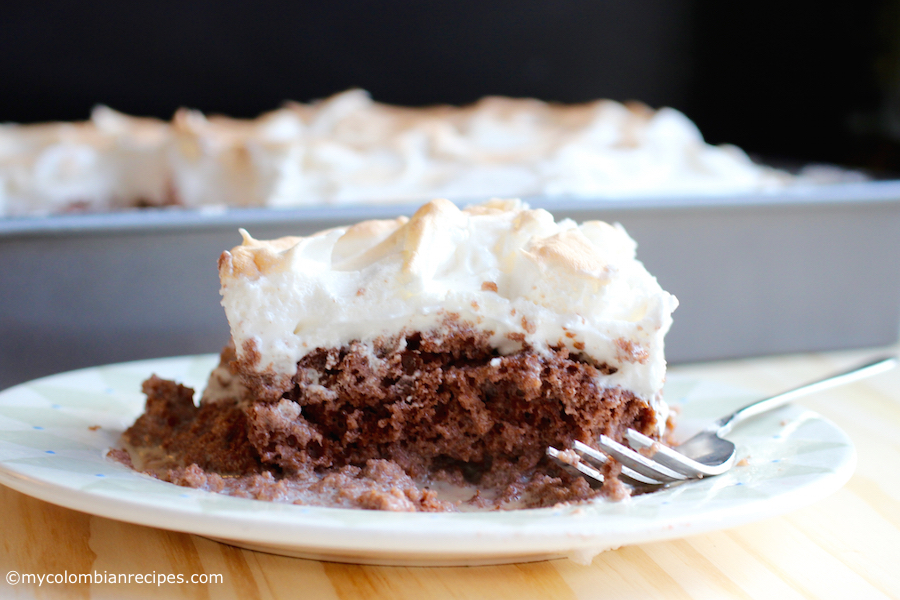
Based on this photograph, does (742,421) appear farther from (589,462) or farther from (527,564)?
(527,564)

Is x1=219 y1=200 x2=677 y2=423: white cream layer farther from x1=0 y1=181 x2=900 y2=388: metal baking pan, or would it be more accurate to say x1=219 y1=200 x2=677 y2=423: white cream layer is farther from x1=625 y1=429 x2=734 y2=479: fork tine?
x1=0 y1=181 x2=900 y2=388: metal baking pan

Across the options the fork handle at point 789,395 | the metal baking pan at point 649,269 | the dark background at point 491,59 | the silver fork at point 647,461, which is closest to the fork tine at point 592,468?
the silver fork at point 647,461

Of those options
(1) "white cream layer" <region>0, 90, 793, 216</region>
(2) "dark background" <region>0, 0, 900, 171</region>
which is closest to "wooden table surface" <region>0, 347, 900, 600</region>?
(1) "white cream layer" <region>0, 90, 793, 216</region>

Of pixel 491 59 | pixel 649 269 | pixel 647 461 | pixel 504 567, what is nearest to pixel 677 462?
pixel 647 461

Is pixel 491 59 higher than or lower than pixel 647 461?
higher

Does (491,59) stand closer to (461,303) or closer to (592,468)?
(461,303)

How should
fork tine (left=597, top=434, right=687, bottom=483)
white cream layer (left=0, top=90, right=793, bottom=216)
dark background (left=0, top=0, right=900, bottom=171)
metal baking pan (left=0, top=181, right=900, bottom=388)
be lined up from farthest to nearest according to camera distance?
dark background (left=0, top=0, right=900, bottom=171)
white cream layer (left=0, top=90, right=793, bottom=216)
metal baking pan (left=0, top=181, right=900, bottom=388)
fork tine (left=597, top=434, right=687, bottom=483)
